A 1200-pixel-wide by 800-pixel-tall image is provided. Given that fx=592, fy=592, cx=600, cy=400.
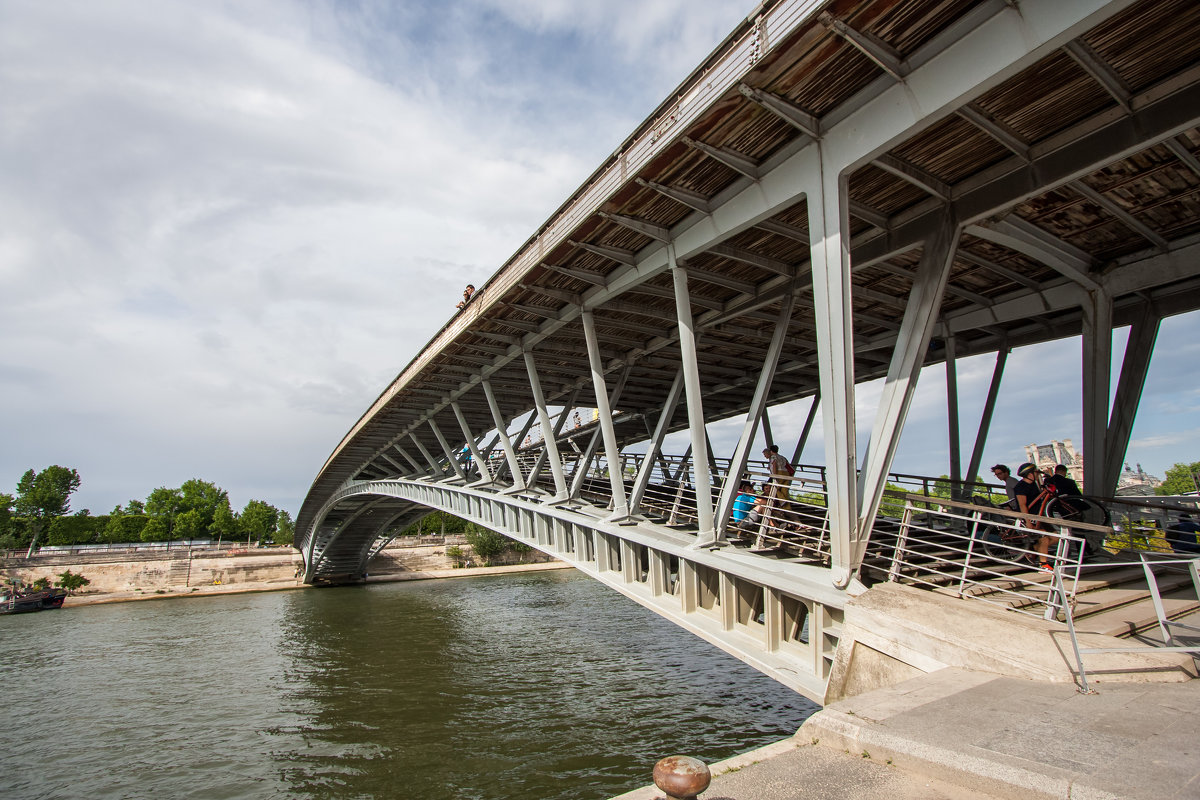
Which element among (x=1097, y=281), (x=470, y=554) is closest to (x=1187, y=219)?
(x=1097, y=281)

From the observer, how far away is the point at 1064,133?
6.55m

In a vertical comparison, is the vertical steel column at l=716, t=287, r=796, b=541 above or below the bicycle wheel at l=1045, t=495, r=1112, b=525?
above

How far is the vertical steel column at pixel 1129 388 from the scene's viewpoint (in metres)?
9.73

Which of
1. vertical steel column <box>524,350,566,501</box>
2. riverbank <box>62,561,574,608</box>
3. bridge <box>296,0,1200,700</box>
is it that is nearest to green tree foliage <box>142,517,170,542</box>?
riverbank <box>62,561,574,608</box>

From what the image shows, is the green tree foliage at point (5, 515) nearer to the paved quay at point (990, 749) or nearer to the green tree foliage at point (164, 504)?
the green tree foliage at point (164, 504)

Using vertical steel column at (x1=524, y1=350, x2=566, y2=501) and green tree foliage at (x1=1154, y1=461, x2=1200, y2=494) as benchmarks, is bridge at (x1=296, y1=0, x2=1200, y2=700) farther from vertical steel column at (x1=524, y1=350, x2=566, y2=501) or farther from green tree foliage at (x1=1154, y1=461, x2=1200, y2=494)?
green tree foliage at (x1=1154, y1=461, x2=1200, y2=494)

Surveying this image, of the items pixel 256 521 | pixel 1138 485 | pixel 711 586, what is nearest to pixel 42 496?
pixel 256 521

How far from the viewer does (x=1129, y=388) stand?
32.8 ft

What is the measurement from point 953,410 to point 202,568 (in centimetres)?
6156

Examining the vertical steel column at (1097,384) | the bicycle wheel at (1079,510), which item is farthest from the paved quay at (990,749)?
the vertical steel column at (1097,384)

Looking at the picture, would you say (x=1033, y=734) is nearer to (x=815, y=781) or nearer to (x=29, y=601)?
(x=815, y=781)

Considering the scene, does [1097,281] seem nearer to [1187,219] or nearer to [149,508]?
[1187,219]

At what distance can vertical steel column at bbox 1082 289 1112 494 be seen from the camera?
31.4 ft

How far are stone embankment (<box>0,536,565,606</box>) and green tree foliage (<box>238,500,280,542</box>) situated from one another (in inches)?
966
